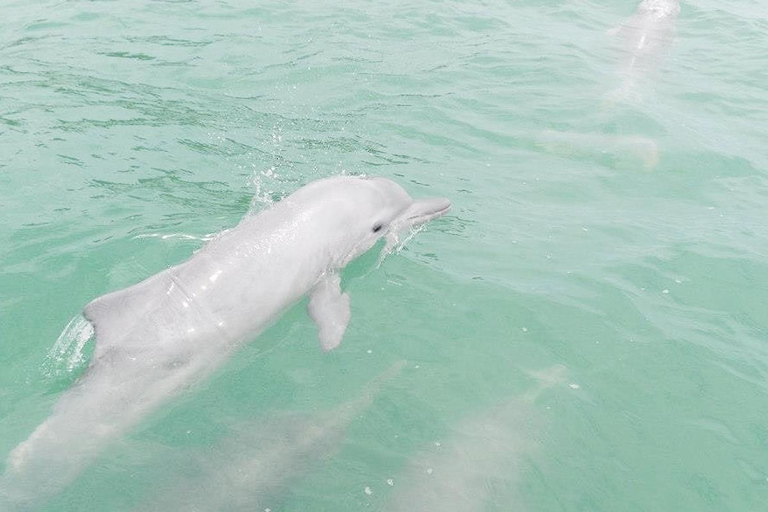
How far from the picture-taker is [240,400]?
723cm

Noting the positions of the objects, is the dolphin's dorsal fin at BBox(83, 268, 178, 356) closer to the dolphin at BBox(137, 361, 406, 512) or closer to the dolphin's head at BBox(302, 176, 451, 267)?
the dolphin at BBox(137, 361, 406, 512)

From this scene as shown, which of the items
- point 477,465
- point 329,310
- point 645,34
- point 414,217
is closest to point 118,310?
point 329,310

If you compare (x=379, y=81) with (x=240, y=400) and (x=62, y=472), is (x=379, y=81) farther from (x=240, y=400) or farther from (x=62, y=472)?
(x=62, y=472)

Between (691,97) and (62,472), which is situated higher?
(691,97)

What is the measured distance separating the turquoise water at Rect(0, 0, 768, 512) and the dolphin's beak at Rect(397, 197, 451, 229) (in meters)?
0.29

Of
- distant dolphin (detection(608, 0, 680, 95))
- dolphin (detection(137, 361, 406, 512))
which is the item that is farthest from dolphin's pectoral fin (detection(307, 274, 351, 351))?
distant dolphin (detection(608, 0, 680, 95))

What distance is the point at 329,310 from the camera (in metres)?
8.11

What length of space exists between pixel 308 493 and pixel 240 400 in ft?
4.25

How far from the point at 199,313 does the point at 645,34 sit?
1458 cm

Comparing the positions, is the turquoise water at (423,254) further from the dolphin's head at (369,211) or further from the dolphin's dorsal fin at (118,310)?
the dolphin's dorsal fin at (118,310)

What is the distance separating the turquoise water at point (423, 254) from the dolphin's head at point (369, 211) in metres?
0.33

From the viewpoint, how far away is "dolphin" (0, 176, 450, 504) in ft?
21.1

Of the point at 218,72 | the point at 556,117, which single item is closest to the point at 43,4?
the point at 218,72

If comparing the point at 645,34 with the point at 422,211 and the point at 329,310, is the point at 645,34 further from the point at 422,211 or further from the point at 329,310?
the point at 329,310
